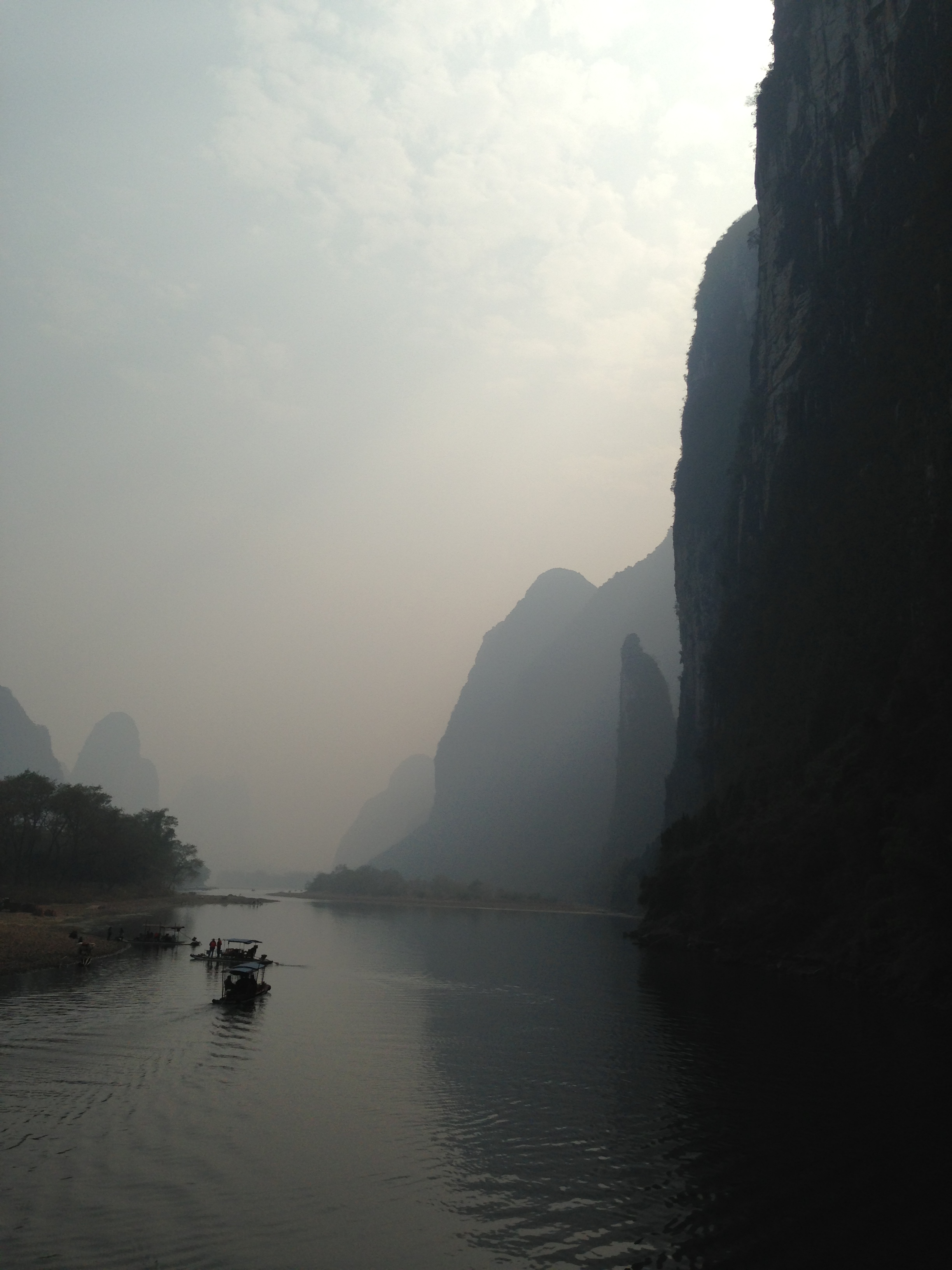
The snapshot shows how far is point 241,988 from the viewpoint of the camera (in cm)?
3672

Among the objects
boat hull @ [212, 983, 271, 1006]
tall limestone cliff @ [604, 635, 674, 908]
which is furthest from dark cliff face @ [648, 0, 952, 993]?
tall limestone cliff @ [604, 635, 674, 908]

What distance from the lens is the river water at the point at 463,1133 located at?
43.5 ft

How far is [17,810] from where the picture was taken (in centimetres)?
9131

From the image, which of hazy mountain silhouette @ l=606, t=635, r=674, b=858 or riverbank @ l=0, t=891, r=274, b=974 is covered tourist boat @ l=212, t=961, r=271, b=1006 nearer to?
riverbank @ l=0, t=891, r=274, b=974

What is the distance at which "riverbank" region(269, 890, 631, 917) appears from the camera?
148 metres

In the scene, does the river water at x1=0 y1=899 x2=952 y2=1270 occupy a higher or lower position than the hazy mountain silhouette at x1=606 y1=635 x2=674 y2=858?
lower

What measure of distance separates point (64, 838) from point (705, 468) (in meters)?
103

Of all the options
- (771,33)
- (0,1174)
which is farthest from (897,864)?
(771,33)

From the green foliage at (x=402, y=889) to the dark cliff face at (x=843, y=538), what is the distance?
92.9 meters

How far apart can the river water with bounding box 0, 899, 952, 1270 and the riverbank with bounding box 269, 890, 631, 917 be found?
354 feet

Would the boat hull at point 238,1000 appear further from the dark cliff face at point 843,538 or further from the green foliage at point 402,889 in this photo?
the green foliage at point 402,889

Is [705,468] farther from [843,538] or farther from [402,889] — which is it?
[402,889]

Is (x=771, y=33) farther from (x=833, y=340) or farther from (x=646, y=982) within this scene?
(x=646, y=982)

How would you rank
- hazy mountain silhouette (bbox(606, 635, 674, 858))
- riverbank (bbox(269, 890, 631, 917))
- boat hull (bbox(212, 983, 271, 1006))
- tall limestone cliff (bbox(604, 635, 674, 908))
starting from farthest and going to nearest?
hazy mountain silhouette (bbox(606, 635, 674, 858))
tall limestone cliff (bbox(604, 635, 674, 908))
riverbank (bbox(269, 890, 631, 917))
boat hull (bbox(212, 983, 271, 1006))
